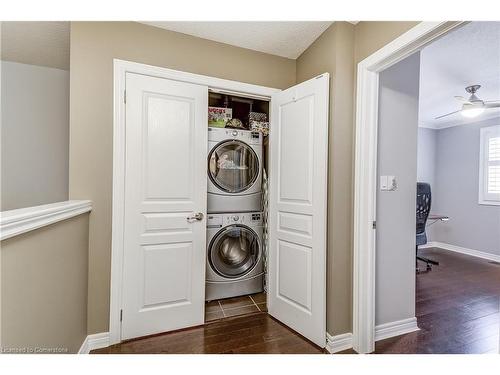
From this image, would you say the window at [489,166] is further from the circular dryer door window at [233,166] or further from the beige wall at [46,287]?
the beige wall at [46,287]

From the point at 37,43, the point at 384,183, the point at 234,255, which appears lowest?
the point at 234,255

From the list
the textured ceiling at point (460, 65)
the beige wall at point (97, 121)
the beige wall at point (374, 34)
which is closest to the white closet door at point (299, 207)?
the beige wall at point (374, 34)

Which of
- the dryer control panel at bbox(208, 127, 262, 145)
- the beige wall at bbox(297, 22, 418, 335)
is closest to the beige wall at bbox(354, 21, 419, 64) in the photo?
the beige wall at bbox(297, 22, 418, 335)

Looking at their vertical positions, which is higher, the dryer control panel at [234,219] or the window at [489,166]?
the window at [489,166]

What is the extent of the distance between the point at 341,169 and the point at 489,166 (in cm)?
397

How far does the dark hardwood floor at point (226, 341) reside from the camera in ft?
5.41

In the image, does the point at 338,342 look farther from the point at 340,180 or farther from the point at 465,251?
the point at 465,251

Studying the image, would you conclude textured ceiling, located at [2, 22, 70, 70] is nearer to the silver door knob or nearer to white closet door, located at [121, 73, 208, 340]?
white closet door, located at [121, 73, 208, 340]

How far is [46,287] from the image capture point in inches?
43.1

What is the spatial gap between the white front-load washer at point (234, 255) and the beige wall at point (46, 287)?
1.04 m

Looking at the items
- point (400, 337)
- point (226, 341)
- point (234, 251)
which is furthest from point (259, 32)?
point (400, 337)

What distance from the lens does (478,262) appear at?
144 inches
